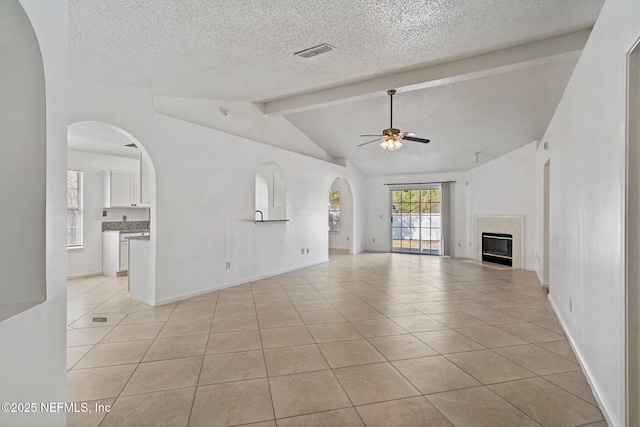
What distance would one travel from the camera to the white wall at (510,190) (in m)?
7.04

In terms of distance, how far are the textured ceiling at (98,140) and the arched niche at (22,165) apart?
11.0ft

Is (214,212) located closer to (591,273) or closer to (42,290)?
(42,290)

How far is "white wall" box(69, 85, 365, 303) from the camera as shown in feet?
13.6

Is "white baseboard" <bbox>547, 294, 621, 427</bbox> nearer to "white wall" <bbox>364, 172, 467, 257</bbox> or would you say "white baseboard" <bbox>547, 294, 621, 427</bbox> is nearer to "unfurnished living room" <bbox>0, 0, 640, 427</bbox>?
"unfurnished living room" <bbox>0, 0, 640, 427</bbox>

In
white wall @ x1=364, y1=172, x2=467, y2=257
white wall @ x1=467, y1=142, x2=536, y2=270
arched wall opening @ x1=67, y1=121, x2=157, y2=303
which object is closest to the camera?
arched wall opening @ x1=67, y1=121, x2=157, y2=303

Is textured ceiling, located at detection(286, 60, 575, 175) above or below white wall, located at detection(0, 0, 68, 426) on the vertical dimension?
above

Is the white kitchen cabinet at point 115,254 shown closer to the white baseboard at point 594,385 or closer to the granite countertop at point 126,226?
the granite countertop at point 126,226

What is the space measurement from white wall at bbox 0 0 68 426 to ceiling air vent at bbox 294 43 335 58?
2.47 meters

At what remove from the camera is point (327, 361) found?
2799mm

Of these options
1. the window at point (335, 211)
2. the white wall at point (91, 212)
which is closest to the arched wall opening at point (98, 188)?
the white wall at point (91, 212)

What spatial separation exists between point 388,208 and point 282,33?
25.7ft

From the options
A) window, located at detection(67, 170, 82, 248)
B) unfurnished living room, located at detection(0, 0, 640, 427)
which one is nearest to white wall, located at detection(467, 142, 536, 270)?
unfurnished living room, located at detection(0, 0, 640, 427)

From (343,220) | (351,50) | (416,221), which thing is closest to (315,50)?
(351,50)

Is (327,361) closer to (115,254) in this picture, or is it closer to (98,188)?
(115,254)
